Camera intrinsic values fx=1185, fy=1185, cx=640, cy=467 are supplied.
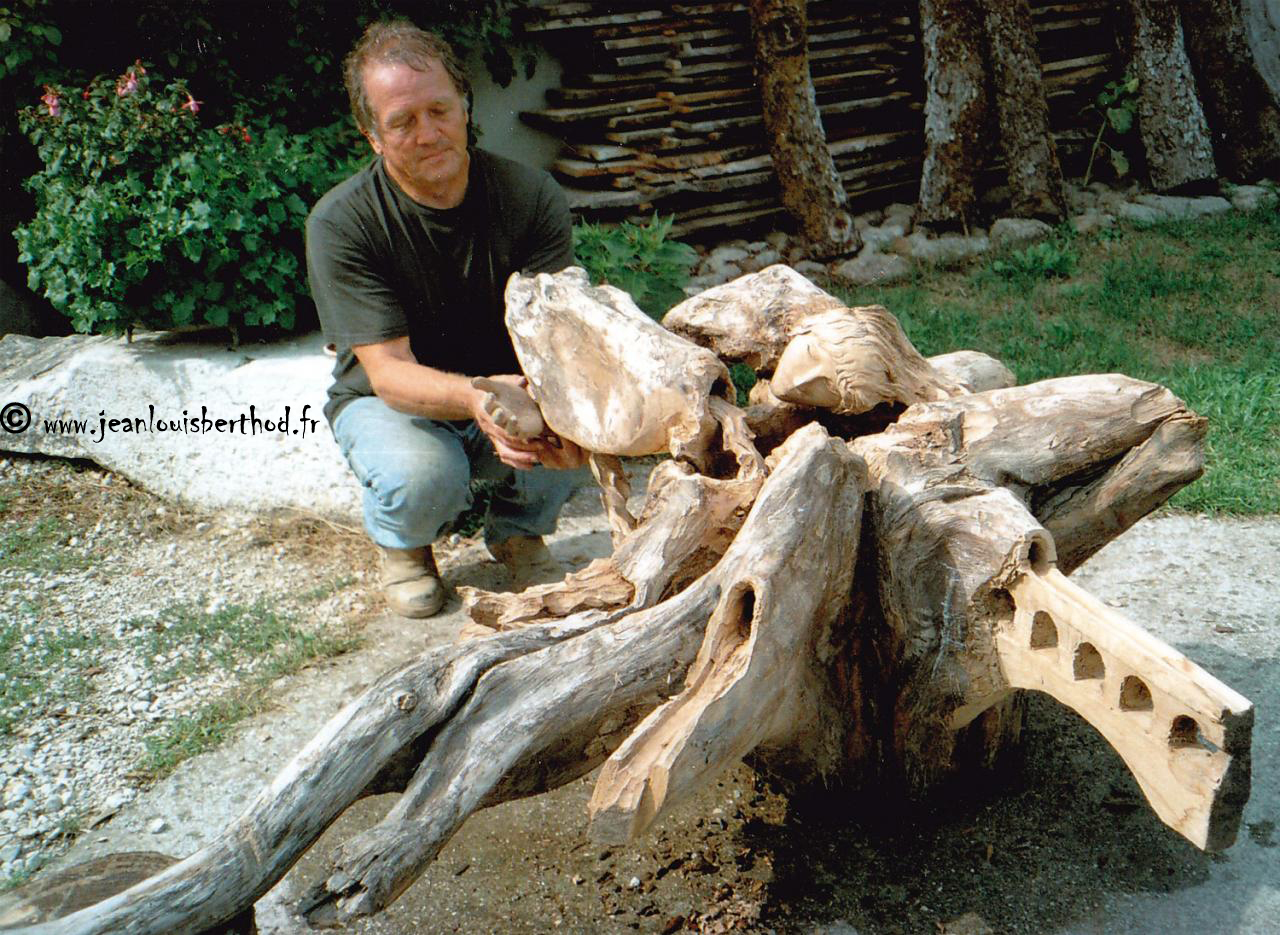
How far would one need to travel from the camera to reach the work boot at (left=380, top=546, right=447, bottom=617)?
3918 mm

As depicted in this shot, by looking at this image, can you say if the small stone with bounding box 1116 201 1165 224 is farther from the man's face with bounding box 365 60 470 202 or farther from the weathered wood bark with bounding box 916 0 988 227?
the man's face with bounding box 365 60 470 202

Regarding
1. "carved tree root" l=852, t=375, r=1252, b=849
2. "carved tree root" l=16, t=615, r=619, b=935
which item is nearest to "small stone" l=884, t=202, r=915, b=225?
"carved tree root" l=852, t=375, r=1252, b=849

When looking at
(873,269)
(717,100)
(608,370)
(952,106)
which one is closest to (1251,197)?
(952,106)

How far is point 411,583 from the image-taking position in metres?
3.95

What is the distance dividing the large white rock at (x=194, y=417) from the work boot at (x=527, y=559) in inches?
29.2

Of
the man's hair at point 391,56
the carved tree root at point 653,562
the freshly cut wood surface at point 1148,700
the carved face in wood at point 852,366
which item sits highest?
the man's hair at point 391,56

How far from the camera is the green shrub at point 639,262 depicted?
5004 mm

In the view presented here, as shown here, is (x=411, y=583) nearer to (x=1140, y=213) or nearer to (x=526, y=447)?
(x=526, y=447)

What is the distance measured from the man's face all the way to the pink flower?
2071 millimetres

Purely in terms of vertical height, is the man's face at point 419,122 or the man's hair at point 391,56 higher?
the man's hair at point 391,56

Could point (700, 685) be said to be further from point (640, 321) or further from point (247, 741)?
point (247, 741)

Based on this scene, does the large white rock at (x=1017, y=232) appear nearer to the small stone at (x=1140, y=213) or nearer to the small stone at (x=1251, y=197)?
the small stone at (x=1140, y=213)

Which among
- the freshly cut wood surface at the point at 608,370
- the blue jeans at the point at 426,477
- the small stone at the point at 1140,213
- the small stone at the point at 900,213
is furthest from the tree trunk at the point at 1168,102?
the freshly cut wood surface at the point at 608,370

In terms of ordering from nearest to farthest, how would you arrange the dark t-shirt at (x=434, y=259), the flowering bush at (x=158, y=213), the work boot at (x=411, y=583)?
the dark t-shirt at (x=434, y=259), the work boot at (x=411, y=583), the flowering bush at (x=158, y=213)
